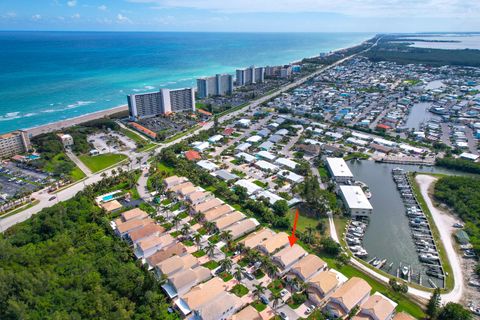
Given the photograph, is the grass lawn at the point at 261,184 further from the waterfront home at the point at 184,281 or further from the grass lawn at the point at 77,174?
the grass lawn at the point at 77,174

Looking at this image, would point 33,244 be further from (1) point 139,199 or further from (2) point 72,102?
(2) point 72,102

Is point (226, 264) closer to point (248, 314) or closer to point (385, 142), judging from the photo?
point (248, 314)

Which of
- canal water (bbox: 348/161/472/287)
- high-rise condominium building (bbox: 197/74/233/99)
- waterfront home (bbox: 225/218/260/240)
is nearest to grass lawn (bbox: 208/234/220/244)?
waterfront home (bbox: 225/218/260/240)

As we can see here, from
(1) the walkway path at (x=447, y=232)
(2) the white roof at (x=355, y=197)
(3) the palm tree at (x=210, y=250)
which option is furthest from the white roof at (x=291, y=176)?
(3) the palm tree at (x=210, y=250)

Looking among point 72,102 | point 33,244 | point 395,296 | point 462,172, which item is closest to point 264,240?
point 395,296

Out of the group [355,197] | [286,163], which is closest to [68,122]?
[286,163]
